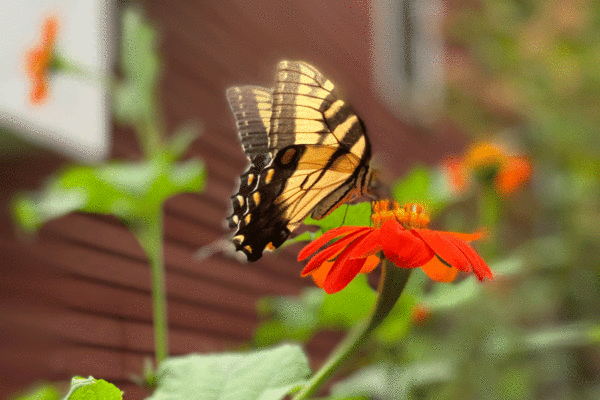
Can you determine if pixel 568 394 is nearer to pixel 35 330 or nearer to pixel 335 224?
pixel 35 330

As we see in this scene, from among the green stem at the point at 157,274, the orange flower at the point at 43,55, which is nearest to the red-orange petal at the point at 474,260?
the green stem at the point at 157,274

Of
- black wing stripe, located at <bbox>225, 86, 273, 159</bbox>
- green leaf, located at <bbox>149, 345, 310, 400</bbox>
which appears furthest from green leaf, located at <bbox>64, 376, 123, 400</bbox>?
black wing stripe, located at <bbox>225, 86, 273, 159</bbox>

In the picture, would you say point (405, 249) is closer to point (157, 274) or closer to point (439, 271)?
point (439, 271)

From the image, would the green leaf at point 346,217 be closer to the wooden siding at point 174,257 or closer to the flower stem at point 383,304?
the flower stem at point 383,304

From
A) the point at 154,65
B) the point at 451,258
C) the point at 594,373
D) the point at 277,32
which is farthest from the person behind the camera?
the point at 594,373

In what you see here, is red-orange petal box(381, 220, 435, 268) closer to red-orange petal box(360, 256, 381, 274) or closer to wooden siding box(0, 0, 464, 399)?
red-orange petal box(360, 256, 381, 274)

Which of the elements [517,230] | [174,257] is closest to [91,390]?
[174,257]

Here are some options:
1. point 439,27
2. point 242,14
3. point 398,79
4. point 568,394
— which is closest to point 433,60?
point 439,27
